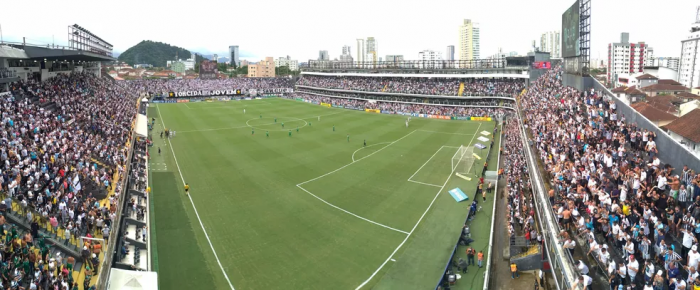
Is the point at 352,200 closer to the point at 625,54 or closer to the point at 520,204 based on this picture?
the point at 520,204

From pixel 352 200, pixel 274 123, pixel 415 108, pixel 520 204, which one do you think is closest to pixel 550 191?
pixel 520 204

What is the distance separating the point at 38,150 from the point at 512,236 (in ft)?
85.0

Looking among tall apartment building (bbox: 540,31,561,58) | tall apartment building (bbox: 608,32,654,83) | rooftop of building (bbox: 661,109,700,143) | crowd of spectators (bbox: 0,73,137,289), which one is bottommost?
crowd of spectators (bbox: 0,73,137,289)

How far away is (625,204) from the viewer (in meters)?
13.5

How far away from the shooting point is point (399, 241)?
21.4 metres

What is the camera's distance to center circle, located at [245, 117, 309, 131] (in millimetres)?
53888

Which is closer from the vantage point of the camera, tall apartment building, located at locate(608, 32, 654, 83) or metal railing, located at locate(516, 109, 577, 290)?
metal railing, located at locate(516, 109, 577, 290)

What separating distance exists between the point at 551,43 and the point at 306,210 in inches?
7794

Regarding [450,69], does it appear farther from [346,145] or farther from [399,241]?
[399,241]

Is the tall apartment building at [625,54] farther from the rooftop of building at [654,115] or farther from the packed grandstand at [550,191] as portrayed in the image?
the rooftop of building at [654,115]

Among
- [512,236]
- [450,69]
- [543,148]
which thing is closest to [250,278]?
[512,236]

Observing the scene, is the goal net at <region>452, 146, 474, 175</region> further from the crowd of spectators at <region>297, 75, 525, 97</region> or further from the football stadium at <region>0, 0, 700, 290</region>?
the crowd of spectators at <region>297, 75, 525, 97</region>

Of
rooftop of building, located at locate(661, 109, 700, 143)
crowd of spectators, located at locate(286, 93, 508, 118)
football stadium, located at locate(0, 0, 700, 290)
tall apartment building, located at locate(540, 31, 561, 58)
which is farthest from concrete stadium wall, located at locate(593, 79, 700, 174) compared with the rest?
tall apartment building, located at locate(540, 31, 561, 58)

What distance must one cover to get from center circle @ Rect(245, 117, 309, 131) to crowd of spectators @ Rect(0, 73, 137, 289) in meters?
21.6
